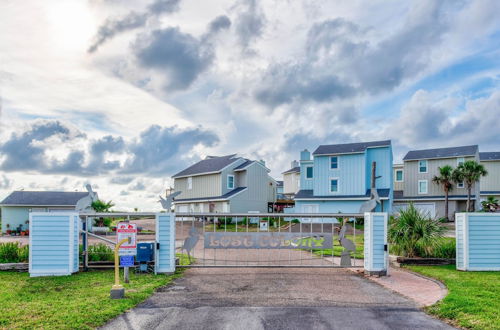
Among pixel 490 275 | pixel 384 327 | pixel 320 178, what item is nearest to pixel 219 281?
pixel 384 327

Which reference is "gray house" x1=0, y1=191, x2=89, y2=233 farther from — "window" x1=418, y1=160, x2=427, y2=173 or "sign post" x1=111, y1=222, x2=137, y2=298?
"window" x1=418, y1=160, x2=427, y2=173

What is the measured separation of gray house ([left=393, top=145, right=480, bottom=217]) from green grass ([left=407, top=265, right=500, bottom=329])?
31.1 m

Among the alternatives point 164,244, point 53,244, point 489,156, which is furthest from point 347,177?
point 53,244

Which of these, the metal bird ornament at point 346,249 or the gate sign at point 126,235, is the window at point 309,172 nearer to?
the metal bird ornament at point 346,249

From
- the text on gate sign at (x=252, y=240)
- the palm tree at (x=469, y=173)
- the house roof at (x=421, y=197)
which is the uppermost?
the palm tree at (x=469, y=173)

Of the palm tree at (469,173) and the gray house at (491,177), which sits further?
the gray house at (491,177)

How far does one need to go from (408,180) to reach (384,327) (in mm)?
42077

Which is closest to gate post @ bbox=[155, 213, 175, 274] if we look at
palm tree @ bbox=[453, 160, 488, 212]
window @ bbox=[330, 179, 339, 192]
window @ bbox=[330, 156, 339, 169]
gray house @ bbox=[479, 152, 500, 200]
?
window @ bbox=[330, 179, 339, 192]

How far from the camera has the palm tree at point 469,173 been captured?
41250mm

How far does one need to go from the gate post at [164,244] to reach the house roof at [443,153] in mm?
38620

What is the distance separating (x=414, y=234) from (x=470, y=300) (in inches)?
260

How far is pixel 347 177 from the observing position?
41.3m

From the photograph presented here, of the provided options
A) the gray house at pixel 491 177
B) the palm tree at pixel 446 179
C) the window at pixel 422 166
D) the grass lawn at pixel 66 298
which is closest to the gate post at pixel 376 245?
the grass lawn at pixel 66 298

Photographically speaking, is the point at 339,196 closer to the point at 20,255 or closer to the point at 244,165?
the point at 244,165
